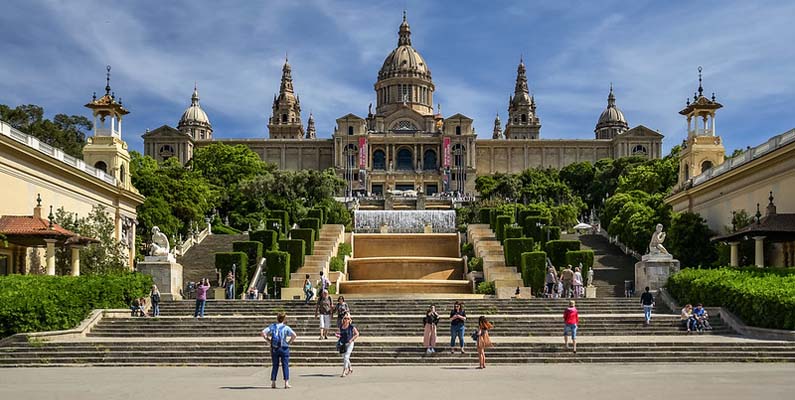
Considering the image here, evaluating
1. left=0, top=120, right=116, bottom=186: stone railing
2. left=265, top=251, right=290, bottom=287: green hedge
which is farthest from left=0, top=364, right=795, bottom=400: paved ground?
left=0, top=120, right=116, bottom=186: stone railing

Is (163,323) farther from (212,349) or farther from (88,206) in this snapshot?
(88,206)

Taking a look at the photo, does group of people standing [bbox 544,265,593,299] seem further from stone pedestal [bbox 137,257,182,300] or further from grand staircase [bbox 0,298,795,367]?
stone pedestal [bbox 137,257,182,300]

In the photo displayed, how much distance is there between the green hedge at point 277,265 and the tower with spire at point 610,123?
11933 centimetres

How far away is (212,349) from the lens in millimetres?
22719

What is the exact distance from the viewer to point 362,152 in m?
128

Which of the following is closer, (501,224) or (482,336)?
(482,336)

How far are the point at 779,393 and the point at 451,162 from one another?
11387 centimetres

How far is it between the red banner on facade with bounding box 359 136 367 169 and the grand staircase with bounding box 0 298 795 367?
97.3 m

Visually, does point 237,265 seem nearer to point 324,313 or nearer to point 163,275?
point 163,275

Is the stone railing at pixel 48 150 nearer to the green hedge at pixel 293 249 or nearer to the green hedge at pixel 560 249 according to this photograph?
Answer: the green hedge at pixel 293 249

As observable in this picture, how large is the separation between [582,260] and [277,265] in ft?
43.9

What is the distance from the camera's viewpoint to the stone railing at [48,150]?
116ft

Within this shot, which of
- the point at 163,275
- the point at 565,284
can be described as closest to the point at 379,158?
the point at 565,284

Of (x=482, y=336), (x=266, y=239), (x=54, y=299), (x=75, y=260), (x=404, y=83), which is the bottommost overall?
(x=482, y=336)
